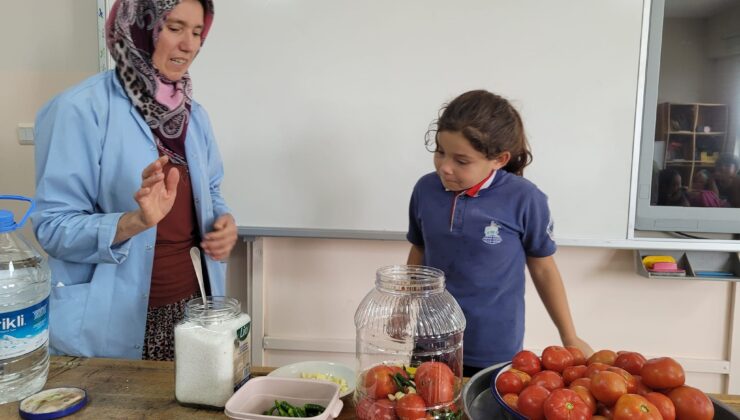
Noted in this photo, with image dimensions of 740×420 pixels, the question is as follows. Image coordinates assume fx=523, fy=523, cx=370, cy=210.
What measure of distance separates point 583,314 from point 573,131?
715 mm

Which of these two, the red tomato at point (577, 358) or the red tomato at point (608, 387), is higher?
the red tomato at point (608, 387)

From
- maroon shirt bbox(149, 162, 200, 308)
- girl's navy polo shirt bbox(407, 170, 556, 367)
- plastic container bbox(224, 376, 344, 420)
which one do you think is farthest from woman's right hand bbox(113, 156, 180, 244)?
girl's navy polo shirt bbox(407, 170, 556, 367)

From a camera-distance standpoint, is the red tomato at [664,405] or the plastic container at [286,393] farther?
the plastic container at [286,393]

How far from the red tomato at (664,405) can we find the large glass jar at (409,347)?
291 mm

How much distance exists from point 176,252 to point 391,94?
0.98 metres

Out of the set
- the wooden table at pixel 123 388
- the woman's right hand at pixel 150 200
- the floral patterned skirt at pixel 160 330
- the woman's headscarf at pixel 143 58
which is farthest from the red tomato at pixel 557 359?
the woman's headscarf at pixel 143 58

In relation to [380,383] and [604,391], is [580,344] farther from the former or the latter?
[380,383]

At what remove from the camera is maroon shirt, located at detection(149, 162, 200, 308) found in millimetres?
1345

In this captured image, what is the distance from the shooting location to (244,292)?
2.15m

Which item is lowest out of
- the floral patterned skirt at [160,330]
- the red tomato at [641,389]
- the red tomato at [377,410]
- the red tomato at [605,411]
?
the floral patterned skirt at [160,330]

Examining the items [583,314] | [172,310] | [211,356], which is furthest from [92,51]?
[583,314]

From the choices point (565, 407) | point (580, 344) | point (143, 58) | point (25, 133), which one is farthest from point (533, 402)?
point (25, 133)

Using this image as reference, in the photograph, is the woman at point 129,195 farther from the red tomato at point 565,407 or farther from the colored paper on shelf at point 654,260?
the colored paper on shelf at point 654,260

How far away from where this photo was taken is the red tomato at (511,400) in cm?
79
